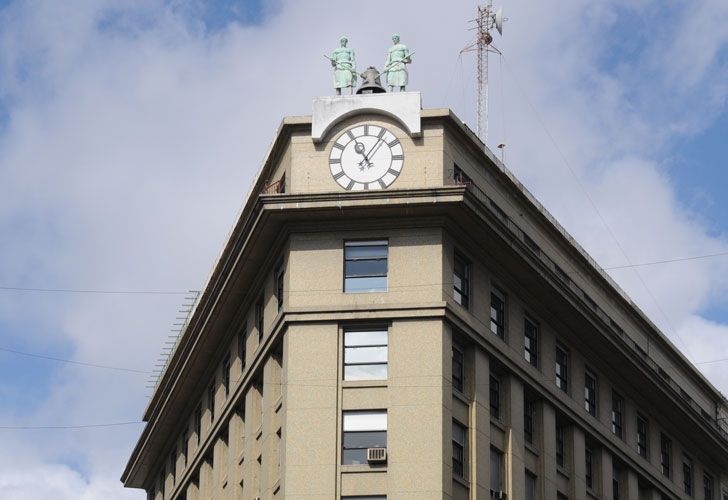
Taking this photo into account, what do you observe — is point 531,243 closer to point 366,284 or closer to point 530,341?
point 530,341

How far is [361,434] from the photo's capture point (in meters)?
57.1

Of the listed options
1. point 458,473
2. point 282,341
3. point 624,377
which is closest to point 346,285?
point 282,341

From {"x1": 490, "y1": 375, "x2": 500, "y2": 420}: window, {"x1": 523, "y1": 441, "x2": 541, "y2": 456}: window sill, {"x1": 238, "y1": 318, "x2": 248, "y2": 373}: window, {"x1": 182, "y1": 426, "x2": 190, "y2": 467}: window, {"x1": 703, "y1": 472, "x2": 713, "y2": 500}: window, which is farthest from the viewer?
{"x1": 703, "y1": 472, "x2": 713, "y2": 500}: window

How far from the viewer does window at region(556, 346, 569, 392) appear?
221ft

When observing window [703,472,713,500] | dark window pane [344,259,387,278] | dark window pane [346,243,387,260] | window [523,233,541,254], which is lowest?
window [703,472,713,500]

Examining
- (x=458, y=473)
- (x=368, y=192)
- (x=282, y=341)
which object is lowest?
(x=458, y=473)

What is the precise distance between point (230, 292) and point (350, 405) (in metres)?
10.5

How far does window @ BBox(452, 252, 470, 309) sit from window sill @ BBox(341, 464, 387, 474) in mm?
7151

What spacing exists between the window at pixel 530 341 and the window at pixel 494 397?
2747 mm

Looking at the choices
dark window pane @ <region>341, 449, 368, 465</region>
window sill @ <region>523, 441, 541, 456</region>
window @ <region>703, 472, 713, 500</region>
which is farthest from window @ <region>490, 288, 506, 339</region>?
window @ <region>703, 472, 713, 500</region>

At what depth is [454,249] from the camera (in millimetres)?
60469

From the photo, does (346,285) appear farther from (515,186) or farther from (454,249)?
(515,186)

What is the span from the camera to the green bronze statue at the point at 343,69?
6331 cm

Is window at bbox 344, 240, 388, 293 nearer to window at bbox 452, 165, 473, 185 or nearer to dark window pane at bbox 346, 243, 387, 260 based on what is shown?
dark window pane at bbox 346, 243, 387, 260
